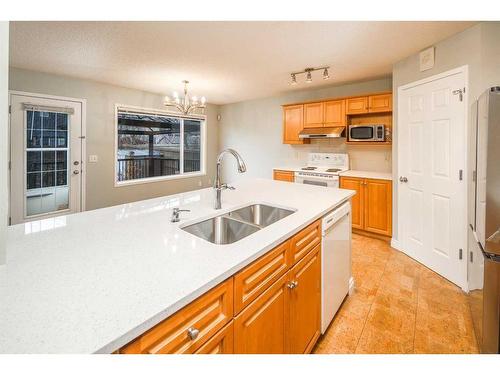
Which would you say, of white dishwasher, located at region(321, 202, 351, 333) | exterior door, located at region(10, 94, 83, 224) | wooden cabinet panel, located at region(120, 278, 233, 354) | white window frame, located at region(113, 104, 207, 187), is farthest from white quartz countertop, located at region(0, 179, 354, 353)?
white window frame, located at region(113, 104, 207, 187)

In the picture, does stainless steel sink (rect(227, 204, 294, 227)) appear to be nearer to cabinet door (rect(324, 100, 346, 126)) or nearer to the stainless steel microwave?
the stainless steel microwave

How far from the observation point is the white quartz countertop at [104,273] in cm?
58

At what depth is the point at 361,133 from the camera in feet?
→ 12.6

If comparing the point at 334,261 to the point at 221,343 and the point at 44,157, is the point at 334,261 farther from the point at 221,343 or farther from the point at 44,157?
the point at 44,157

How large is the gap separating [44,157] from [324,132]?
4.30m

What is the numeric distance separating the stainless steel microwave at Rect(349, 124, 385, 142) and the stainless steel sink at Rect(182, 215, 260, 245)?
2989 mm

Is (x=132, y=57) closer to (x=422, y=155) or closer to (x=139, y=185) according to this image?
(x=139, y=185)

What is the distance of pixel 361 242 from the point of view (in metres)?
3.52

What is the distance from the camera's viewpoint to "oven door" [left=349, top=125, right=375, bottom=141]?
3747mm

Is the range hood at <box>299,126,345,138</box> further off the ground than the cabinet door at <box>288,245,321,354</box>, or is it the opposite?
the range hood at <box>299,126,345,138</box>

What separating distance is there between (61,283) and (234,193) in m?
1.49

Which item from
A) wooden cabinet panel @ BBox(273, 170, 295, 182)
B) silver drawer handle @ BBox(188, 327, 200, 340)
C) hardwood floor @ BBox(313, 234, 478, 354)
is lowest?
hardwood floor @ BBox(313, 234, 478, 354)

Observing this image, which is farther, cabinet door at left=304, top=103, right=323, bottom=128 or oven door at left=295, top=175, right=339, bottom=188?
cabinet door at left=304, top=103, right=323, bottom=128
